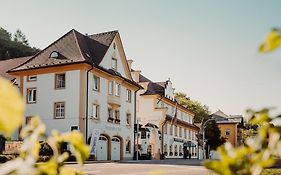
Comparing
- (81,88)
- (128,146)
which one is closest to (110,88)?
(81,88)

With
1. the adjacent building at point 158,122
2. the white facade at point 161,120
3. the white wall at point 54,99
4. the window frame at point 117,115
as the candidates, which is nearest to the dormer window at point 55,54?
the white wall at point 54,99

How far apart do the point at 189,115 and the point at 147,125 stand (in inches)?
1023

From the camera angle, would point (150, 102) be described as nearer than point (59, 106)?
No

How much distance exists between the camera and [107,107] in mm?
40938

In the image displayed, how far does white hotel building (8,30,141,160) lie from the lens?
37.7 metres

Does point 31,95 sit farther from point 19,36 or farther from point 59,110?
point 19,36

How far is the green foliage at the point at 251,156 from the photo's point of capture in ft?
2.78

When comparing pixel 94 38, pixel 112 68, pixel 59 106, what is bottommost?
pixel 59 106

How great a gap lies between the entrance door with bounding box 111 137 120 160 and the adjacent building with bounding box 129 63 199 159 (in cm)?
543

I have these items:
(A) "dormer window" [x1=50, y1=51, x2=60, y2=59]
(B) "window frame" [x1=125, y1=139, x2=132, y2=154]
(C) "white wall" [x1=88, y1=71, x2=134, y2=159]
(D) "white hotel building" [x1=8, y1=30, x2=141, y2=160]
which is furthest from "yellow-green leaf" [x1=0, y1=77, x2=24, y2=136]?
(B) "window frame" [x1=125, y1=139, x2=132, y2=154]

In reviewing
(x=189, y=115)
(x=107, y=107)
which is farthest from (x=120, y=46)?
(x=189, y=115)

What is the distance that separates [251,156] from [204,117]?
92863 mm

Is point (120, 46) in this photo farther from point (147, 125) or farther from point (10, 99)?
point (10, 99)

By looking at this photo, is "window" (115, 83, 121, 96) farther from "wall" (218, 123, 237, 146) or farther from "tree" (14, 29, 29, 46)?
"tree" (14, 29, 29, 46)
